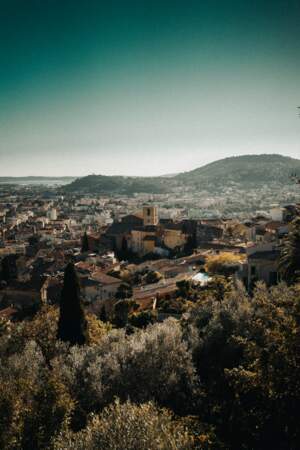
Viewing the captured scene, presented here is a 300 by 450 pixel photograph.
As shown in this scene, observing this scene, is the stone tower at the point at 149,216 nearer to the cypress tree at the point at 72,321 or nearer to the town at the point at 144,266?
the town at the point at 144,266

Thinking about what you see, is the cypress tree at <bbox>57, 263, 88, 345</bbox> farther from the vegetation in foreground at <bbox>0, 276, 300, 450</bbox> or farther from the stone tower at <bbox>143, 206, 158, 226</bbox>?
the stone tower at <bbox>143, 206, 158, 226</bbox>

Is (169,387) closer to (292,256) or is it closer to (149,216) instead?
(292,256)

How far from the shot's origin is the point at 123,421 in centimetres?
752

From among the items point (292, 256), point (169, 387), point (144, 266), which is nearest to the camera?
point (169, 387)

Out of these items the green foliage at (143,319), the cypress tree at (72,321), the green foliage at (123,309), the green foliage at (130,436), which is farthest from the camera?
the green foliage at (123,309)

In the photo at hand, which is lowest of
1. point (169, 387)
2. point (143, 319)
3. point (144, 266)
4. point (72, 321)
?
point (144, 266)

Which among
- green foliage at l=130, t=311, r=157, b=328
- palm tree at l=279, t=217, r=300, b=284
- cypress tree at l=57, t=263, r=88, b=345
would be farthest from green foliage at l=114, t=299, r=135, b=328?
palm tree at l=279, t=217, r=300, b=284

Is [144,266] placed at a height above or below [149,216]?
below

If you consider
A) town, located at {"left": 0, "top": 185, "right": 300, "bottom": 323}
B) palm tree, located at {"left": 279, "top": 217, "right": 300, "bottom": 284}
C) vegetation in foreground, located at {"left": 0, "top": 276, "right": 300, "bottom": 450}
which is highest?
palm tree, located at {"left": 279, "top": 217, "right": 300, "bottom": 284}

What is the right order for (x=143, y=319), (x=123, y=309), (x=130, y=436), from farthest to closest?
(x=123, y=309) → (x=143, y=319) → (x=130, y=436)

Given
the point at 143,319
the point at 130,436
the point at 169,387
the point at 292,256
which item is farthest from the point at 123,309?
the point at 130,436

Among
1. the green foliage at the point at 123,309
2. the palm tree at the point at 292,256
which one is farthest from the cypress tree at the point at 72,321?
the palm tree at the point at 292,256

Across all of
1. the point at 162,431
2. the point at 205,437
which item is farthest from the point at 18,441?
the point at 205,437

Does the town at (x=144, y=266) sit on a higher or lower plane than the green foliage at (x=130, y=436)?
lower
